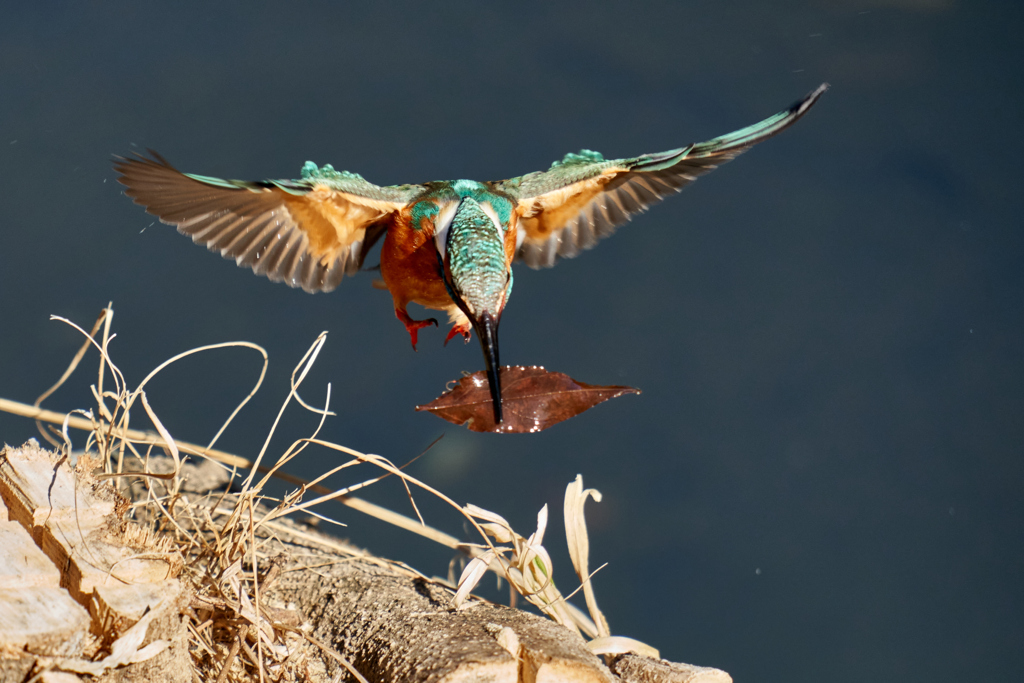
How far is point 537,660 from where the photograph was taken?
1004 mm

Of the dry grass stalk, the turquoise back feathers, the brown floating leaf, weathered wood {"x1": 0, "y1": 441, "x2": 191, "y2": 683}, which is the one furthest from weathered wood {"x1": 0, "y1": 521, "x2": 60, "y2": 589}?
the turquoise back feathers

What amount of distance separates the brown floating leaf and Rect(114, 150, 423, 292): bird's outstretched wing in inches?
18.8

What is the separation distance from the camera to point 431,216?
154 cm

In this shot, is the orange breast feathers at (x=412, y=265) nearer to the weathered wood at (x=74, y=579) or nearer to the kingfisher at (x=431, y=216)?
the kingfisher at (x=431, y=216)

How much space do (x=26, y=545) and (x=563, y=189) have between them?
1099 mm

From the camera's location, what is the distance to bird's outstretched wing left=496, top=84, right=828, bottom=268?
59.4 inches

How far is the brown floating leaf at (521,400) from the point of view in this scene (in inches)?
49.3

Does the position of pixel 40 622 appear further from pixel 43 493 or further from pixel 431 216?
pixel 431 216

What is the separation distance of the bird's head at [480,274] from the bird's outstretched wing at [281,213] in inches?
8.0

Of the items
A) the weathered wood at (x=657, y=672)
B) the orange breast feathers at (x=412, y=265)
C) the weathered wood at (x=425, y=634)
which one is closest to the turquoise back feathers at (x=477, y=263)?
the orange breast feathers at (x=412, y=265)

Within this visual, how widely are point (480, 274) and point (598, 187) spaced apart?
45cm

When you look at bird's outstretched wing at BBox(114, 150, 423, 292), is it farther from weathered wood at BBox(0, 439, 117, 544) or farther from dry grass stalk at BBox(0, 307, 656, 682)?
Result: weathered wood at BBox(0, 439, 117, 544)

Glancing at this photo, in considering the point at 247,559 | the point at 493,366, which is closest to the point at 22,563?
the point at 247,559

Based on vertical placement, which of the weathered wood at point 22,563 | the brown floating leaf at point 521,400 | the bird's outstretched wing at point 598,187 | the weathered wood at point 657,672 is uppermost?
the bird's outstretched wing at point 598,187
